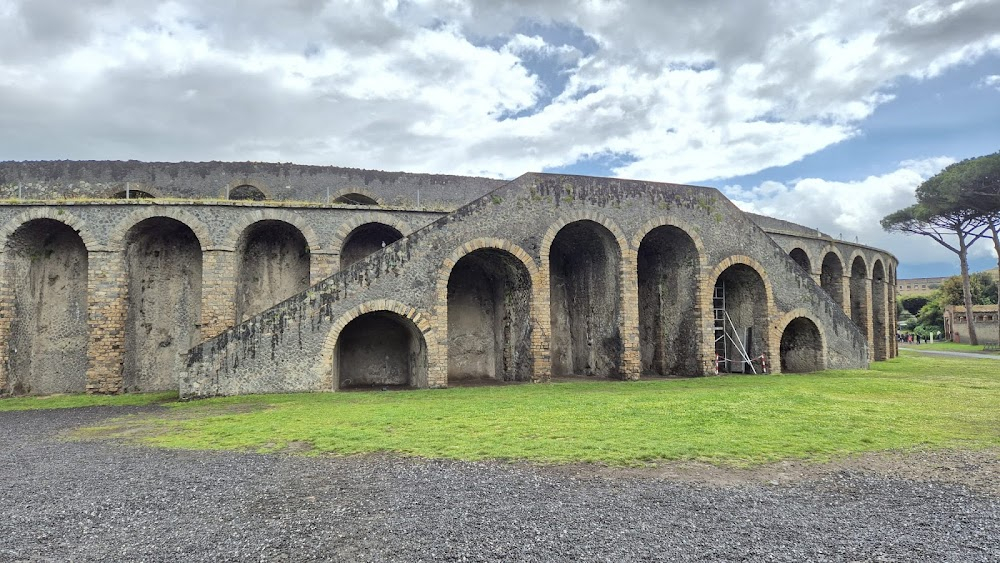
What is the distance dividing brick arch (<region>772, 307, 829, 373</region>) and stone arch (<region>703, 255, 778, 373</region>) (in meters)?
0.25

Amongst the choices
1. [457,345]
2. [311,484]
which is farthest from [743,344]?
[311,484]

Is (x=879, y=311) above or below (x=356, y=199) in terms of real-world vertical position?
below

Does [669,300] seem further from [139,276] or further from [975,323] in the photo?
[975,323]

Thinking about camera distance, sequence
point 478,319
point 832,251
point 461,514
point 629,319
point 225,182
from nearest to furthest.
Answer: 1. point 461,514
2. point 629,319
3. point 478,319
4. point 225,182
5. point 832,251

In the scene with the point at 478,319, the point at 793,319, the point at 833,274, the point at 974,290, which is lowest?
the point at 793,319

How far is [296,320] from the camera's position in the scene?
1230 centimetres

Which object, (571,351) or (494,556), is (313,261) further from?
(494,556)

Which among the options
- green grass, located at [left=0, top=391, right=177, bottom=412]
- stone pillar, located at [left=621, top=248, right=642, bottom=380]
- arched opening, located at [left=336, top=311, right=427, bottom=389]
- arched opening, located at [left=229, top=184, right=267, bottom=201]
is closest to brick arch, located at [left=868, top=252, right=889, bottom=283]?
stone pillar, located at [left=621, top=248, right=642, bottom=380]

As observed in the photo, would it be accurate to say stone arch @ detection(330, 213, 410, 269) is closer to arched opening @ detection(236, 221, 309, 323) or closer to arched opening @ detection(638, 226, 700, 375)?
arched opening @ detection(236, 221, 309, 323)

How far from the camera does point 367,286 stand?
12.9m

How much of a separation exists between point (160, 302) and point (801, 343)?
1892cm

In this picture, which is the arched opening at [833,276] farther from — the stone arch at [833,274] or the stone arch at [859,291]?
the stone arch at [859,291]

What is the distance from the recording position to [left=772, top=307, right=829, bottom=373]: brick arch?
1659 centimetres

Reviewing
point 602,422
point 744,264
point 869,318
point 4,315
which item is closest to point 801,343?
point 744,264
